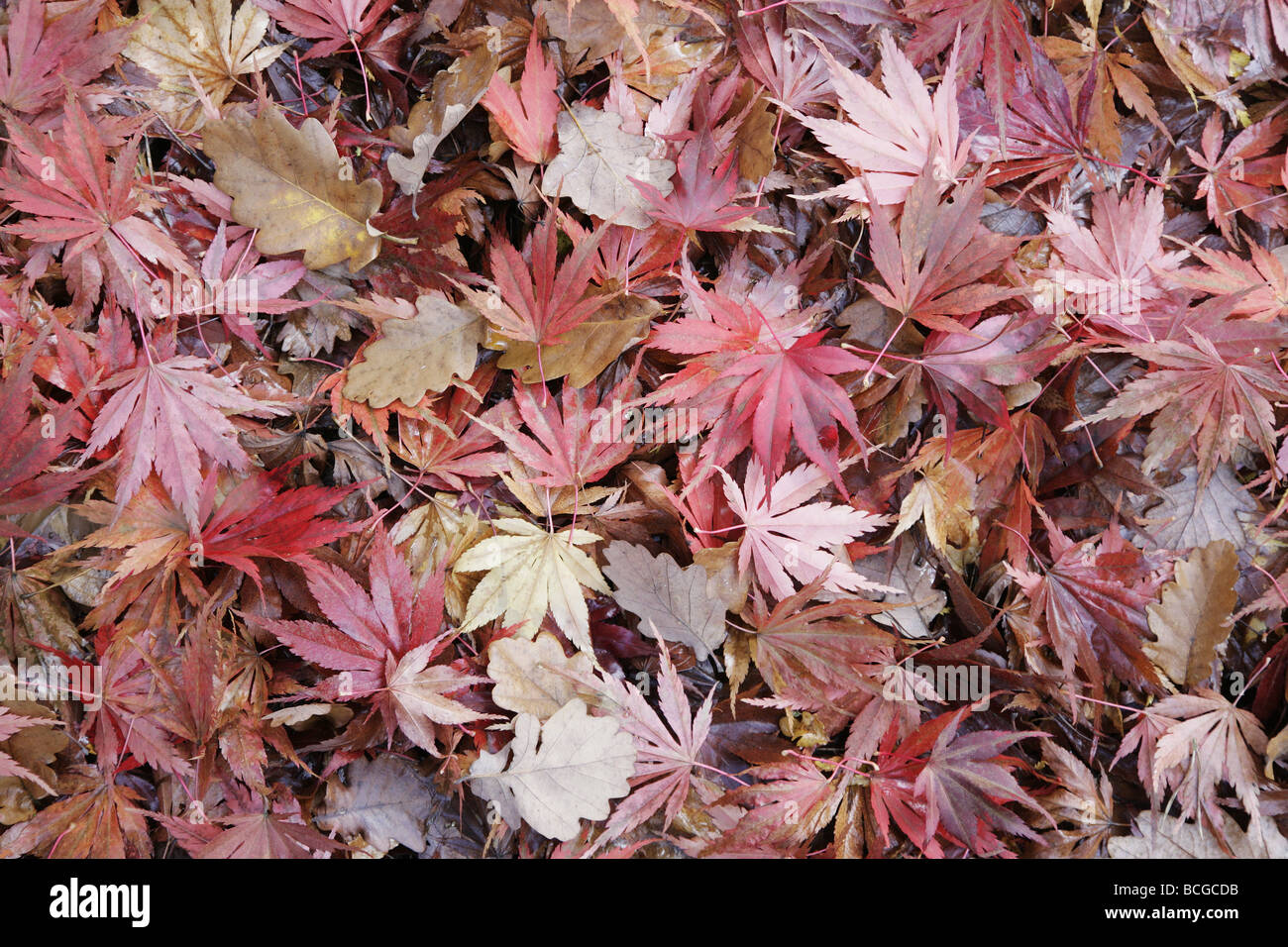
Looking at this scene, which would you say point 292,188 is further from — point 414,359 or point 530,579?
point 530,579

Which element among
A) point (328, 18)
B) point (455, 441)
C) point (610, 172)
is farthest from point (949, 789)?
point (328, 18)

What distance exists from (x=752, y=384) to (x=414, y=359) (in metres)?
0.42

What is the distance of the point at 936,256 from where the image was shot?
877 mm

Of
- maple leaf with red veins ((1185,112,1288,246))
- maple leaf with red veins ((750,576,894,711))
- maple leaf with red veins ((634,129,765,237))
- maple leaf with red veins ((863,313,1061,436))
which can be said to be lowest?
maple leaf with red veins ((750,576,894,711))

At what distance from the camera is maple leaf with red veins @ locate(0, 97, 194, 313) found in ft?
2.81

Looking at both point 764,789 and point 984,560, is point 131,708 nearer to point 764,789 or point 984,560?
point 764,789

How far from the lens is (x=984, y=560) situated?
101 centimetres

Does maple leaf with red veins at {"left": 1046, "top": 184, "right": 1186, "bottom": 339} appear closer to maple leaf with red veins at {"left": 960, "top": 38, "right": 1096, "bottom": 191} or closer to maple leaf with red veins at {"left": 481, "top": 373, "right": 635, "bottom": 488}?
maple leaf with red veins at {"left": 960, "top": 38, "right": 1096, "bottom": 191}

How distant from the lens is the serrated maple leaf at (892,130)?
89 centimetres

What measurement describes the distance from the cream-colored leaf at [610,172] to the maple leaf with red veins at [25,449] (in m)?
0.65

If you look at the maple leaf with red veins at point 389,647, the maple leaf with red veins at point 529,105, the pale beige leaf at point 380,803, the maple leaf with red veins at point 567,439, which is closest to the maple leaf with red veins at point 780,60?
the maple leaf with red veins at point 529,105

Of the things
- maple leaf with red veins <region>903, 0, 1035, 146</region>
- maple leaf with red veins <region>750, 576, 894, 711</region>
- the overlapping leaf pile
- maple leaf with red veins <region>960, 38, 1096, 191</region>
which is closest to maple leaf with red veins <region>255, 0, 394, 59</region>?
the overlapping leaf pile

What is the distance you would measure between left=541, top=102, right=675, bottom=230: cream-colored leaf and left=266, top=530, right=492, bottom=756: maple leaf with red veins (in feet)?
1.63

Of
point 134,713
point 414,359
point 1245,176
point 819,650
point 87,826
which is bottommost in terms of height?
point 87,826
